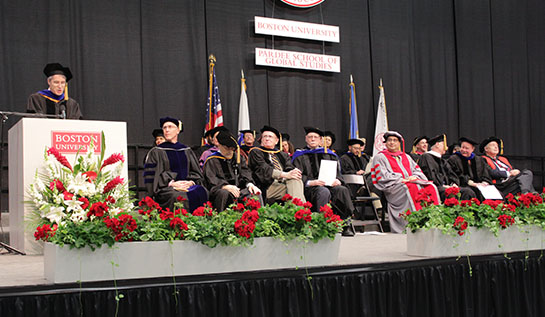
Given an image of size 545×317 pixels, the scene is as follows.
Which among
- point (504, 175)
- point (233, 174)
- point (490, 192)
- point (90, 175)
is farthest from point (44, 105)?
point (504, 175)

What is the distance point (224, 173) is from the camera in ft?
18.7

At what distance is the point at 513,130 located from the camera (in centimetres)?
1097

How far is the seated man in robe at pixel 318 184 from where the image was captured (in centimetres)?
602

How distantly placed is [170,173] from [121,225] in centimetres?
268

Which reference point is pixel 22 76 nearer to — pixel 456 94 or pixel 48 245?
pixel 48 245

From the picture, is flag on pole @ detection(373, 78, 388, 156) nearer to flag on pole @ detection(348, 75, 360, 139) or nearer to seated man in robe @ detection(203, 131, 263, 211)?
flag on pole @ detection(348, 75, 360, 139)

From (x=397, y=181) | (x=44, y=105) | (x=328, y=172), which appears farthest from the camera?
(x=397, y=181)

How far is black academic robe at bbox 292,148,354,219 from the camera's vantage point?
6.02 meters

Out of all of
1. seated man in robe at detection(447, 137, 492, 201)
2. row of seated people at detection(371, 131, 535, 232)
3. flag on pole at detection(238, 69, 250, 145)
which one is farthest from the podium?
seated man in robe at detection(447, 137, 492, 201)

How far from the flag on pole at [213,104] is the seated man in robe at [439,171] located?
282cm

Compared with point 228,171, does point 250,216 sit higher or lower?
lower

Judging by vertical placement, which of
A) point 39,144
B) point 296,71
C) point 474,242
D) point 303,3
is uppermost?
point 303,3

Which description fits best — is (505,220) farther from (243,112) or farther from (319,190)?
(243,112)

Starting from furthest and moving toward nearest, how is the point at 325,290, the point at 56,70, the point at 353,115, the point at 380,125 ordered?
the point at 380,125
the point at 353,115
the point at 56,70
the point at 325,290
